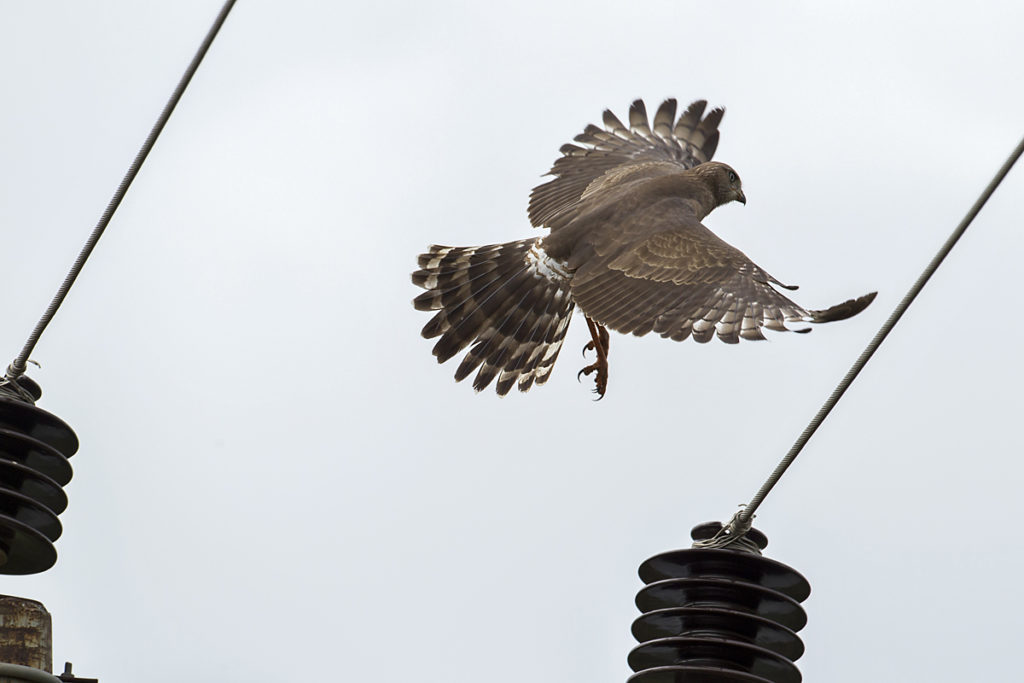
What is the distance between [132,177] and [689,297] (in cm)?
359

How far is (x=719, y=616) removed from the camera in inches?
196

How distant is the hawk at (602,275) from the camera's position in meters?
8.22

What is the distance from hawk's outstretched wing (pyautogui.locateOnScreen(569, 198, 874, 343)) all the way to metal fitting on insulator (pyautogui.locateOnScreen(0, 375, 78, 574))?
3421 millimetres

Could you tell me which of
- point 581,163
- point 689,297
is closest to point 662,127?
point 581,163

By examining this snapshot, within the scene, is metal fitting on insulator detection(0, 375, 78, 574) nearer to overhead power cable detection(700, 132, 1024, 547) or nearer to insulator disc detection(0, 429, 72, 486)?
insulator disc detection(0, 429, 72, 486)

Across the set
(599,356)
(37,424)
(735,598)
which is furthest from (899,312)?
(599,356)

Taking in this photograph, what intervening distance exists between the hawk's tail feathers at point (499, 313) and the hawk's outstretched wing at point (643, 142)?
1761 mm

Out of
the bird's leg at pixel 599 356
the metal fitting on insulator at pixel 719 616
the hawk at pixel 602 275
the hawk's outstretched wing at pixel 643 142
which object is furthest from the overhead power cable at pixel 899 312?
the hawk's outstretched wing at pixel 643 142

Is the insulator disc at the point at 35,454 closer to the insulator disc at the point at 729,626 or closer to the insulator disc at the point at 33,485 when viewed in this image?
the insulator disc at the point at 33,485

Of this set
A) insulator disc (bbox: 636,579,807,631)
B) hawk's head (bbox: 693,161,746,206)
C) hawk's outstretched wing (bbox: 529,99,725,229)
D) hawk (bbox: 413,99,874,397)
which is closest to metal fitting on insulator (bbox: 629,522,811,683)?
insulator disc (bbox: 636,579,807,631)

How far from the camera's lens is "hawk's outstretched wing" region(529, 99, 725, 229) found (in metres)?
12.0

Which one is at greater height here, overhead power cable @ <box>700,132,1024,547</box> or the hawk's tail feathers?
the hawk's tail feathers

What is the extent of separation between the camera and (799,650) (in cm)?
504

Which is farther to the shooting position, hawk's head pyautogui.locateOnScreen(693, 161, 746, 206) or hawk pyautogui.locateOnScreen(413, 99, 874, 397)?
hawk's head pyautogui.locateOnScreen(693, 161, 746, 206)
